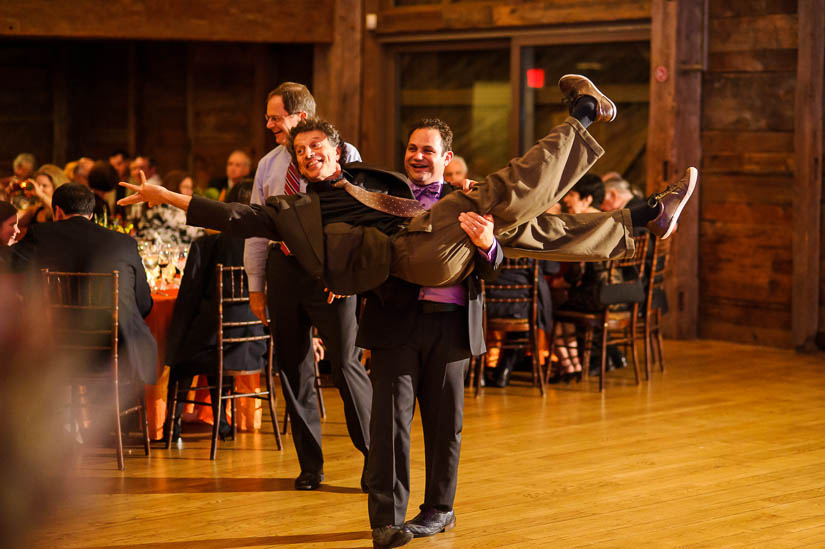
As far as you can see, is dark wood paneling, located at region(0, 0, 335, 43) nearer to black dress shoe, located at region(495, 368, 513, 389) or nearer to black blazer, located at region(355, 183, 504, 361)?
black dress shoe, located at region(495, 368, 513, 389)

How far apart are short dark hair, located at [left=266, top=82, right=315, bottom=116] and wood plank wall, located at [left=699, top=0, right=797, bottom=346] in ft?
16.8

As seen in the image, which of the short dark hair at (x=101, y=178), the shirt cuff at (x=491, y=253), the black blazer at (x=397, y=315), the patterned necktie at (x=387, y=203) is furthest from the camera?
the short dark hair at (x=101, y=178)

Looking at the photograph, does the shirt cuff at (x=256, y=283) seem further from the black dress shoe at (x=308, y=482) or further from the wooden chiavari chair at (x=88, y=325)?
the black dress shoe at (x=308, y=482)

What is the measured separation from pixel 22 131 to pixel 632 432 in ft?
30.2

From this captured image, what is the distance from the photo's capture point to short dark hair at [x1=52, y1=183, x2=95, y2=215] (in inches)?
199

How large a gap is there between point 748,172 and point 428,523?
575 cm

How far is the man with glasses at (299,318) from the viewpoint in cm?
450

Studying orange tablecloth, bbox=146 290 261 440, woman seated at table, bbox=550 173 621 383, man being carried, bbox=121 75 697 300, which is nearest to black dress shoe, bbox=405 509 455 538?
man being carried, bbox=121 75 697 300

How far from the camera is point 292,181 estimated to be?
4516 millimetres

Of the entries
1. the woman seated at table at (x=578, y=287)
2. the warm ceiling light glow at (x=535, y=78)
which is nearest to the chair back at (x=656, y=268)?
the woman seated at table at (x=578, y=287)

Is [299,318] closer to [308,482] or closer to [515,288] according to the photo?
[308,482]

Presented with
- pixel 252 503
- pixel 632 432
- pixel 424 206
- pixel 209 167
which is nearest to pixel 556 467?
pixel 632 432

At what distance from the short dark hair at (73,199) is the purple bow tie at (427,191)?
1.89 meters

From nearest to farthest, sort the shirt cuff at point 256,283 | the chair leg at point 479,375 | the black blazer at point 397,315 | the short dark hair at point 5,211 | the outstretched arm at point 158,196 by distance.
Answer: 1. the outstretched arm at point 158,196
2. the black blazer at point 397,315
3. the shirt cuff at point 256,283
4. the short dark hair at point 5,211
5. the chair leg at point 479,375
